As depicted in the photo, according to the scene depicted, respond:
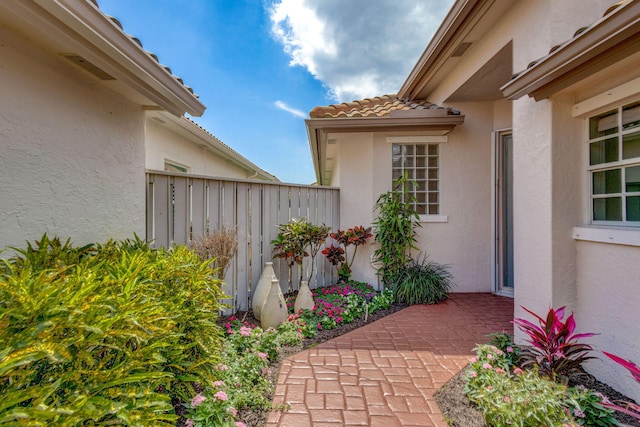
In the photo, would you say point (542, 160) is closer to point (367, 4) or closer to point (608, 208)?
point (608, 208)

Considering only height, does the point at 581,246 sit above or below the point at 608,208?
below

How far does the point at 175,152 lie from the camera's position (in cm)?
716

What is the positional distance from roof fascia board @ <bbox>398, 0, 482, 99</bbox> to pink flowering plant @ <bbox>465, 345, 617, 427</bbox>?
5.20 meters

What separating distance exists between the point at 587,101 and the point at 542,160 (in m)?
0.74

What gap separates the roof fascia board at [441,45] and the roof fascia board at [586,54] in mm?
2049

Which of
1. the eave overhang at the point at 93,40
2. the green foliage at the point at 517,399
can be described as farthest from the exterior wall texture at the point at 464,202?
the eave overhang at the point at 93,40

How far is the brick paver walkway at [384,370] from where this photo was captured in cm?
264

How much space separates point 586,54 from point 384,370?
3.89 m

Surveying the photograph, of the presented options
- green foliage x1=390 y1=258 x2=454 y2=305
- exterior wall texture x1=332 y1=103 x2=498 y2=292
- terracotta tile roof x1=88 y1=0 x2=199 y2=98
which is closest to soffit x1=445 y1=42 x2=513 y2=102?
exterior wall texture x1=332 y1=103 x2=498 y2=292

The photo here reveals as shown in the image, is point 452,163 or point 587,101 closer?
point 587,101

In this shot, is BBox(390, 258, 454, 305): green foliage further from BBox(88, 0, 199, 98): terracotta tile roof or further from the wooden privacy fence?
BBox(88, 0, 199, 98): terracotta tile roof

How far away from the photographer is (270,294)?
4.51 m

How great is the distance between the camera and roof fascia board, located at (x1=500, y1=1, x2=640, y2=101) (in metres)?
2.30

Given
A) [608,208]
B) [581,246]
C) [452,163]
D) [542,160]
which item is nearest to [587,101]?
[542,160]
